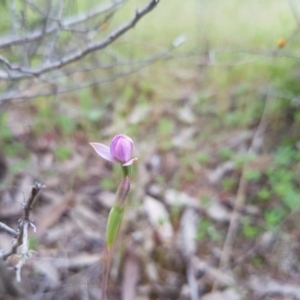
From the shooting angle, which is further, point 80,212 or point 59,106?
point 59,106

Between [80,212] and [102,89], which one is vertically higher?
[102,89]

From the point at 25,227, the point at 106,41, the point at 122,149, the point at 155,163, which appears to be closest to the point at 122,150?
the point at 122,149

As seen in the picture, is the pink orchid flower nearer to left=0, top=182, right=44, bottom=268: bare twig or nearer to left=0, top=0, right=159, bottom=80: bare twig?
left=0, top=182, right=44, bottom=268: bare twig

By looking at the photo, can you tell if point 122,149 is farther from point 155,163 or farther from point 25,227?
point 155,163

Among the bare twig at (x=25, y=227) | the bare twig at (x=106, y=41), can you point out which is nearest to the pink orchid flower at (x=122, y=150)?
the bare twig at (x=25, y=227)

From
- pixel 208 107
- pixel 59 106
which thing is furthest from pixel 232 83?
pixel 59 106

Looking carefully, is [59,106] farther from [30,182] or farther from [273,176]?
[273,176]

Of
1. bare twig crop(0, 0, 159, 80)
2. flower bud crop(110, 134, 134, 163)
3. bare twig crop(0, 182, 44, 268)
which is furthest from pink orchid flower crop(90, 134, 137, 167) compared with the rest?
bare twig crop(0, 0, 159, 80)

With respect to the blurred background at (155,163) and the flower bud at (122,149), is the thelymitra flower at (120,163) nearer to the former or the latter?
the flower bud at (122,149)
